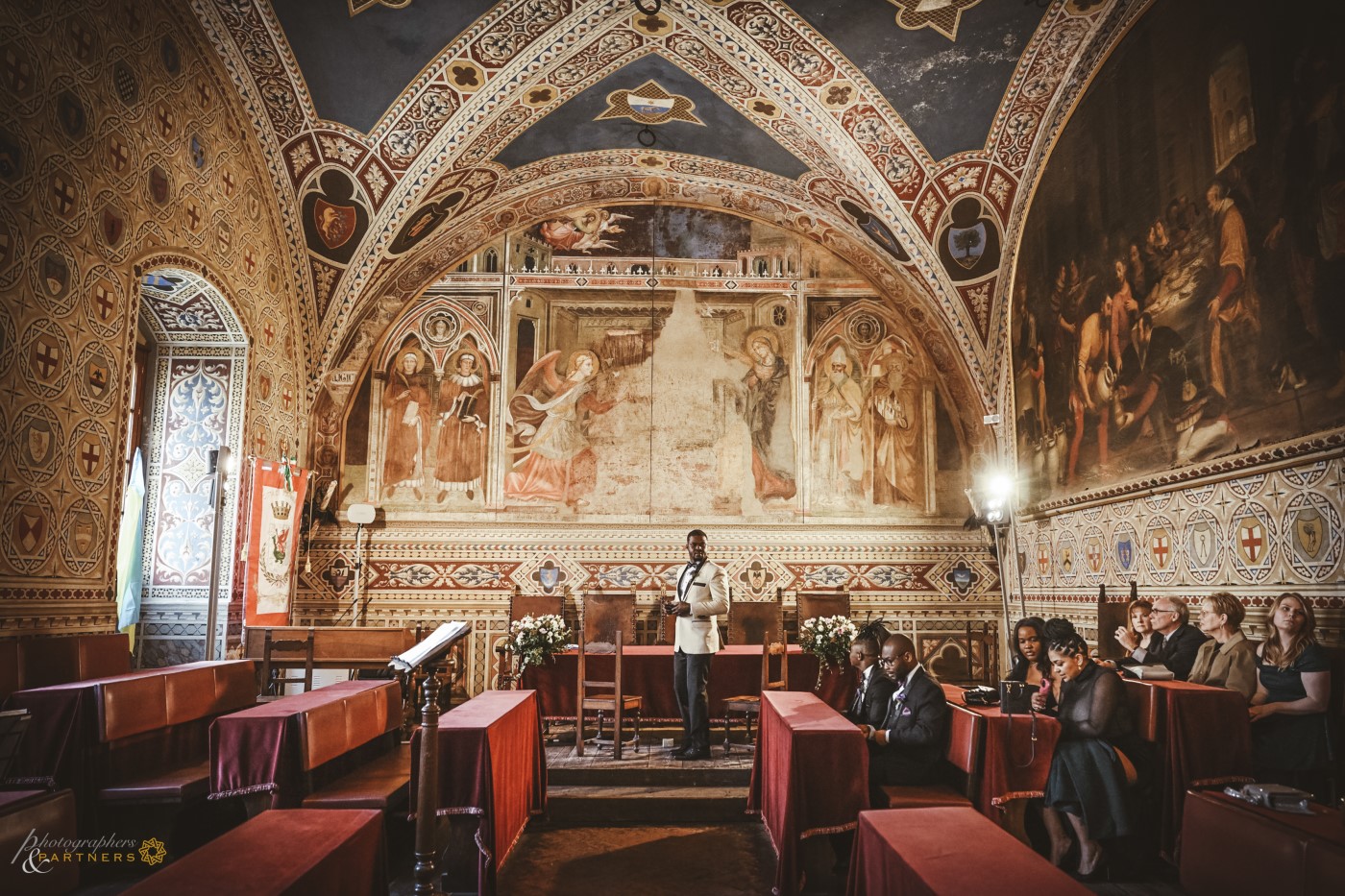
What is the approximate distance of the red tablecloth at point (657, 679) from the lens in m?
8.99

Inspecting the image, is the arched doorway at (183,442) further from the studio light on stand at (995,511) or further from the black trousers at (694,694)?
the studio light on stand at (995,511)

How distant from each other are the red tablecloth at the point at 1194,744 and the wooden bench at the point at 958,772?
4.10 ft

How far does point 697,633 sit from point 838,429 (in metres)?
6.01

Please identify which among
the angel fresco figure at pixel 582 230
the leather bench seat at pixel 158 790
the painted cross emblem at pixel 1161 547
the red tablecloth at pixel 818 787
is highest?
the angel fresco figure at pixel 582 230

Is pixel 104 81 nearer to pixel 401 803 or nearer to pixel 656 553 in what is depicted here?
pixel 401 803

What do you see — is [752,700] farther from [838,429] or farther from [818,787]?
[838,429]

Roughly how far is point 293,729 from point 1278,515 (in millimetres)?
6986

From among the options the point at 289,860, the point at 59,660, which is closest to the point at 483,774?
the point at 289,860

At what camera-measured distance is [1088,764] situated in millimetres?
4934

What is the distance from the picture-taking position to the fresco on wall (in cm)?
598

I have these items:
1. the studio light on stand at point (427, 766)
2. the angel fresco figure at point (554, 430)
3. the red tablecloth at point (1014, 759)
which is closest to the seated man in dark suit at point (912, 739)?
the red tablecloth at point (1014, 759)

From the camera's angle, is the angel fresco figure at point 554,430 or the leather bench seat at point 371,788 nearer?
the leather bench seat at point 371,788

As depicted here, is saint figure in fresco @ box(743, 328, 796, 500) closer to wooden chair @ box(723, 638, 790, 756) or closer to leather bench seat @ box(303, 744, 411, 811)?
wooden chair @ box(723, 638, 790, 756)

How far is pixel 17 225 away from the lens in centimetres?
640
